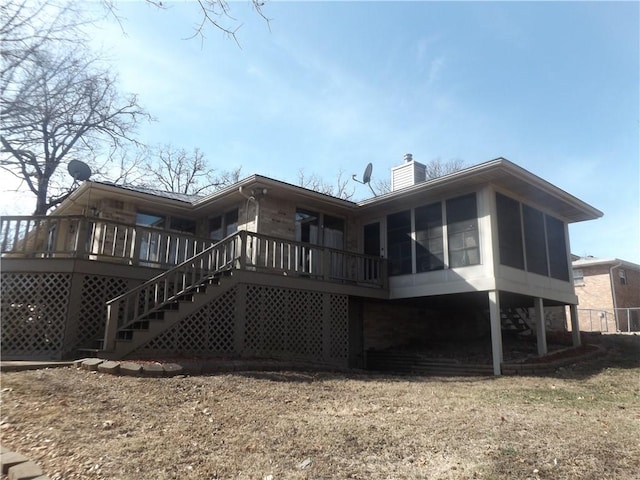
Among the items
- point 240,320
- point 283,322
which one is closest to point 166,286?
point 240,320

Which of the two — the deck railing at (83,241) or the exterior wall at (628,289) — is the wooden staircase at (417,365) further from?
the exterior wall at (628,289)

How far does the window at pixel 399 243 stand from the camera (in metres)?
12.5

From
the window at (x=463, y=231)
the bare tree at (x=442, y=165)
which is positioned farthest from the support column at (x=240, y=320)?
the bare tree at (x=442, y=165)

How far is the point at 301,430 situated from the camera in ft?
15.8

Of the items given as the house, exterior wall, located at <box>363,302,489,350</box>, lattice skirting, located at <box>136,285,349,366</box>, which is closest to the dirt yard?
lattice skirting, located at <box>136,285,349,366</box>

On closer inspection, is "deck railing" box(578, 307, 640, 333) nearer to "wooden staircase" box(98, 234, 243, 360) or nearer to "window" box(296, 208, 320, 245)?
"window" box(296, 208, 320, 245)

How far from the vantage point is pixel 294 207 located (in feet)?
41.4

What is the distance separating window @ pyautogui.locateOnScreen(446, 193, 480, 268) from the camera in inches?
432

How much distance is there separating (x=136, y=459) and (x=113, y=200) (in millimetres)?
10145

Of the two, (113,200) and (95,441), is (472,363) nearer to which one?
(95,441)

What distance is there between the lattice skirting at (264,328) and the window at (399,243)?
1995mm

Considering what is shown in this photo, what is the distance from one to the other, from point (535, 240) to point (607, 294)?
14799mm

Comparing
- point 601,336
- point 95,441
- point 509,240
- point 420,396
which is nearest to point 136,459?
point 95,441

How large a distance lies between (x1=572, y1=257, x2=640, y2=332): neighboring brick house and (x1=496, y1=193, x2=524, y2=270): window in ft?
45.6
